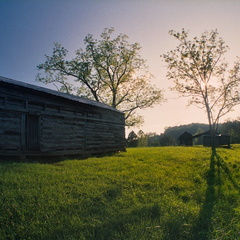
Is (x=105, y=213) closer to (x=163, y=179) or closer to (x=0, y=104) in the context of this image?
(x=163, y=179)

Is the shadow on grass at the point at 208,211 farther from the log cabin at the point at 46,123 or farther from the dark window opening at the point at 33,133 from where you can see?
the dark window opening at the point at 33,133

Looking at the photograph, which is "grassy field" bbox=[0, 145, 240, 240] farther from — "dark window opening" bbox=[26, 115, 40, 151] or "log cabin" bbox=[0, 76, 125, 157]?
"dark window opening" bbox=[26, 115, 40, 151]

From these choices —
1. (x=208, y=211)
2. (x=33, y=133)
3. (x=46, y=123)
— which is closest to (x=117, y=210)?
(x=208, y=211)

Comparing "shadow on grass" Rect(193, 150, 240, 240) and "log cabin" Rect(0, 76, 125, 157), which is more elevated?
"log cabin" Rect(0, 76, 125, 157)

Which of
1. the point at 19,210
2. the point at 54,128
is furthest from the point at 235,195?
the point at 54,128

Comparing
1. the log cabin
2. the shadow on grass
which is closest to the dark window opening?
the log cabin

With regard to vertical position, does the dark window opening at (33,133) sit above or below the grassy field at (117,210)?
above

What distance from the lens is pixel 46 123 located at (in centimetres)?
1341

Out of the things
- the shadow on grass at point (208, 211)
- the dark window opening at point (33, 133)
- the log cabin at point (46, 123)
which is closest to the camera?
the shadow on grass at point (208, 211)

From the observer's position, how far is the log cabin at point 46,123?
11.6 m

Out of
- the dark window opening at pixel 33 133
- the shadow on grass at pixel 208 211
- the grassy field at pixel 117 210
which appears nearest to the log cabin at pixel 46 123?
the dark window opening at pixel 33 133

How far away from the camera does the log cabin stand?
11.6 metres

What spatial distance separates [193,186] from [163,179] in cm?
111

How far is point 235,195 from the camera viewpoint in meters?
5.13
